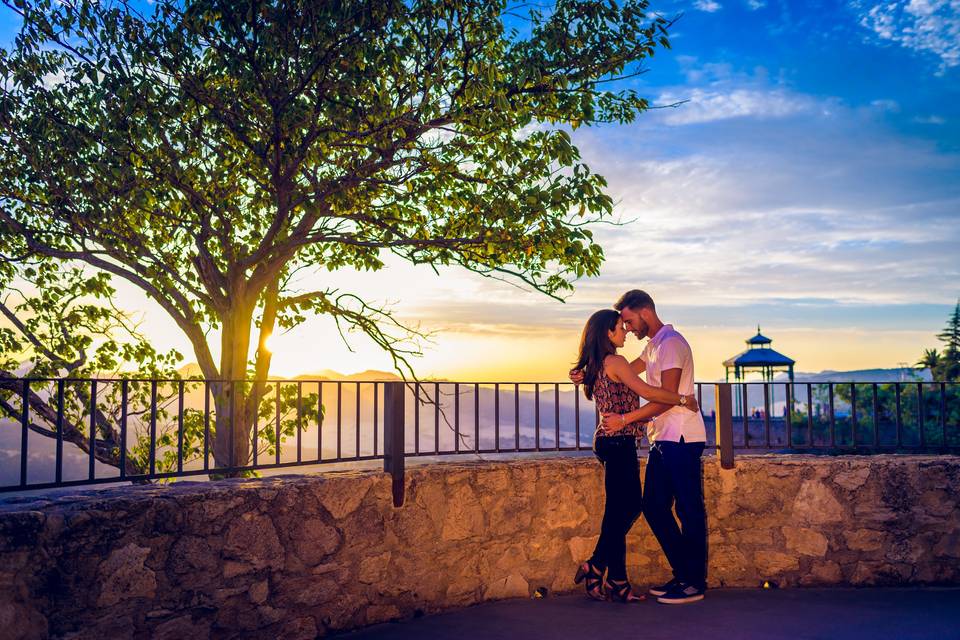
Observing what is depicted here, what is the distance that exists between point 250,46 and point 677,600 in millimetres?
6084

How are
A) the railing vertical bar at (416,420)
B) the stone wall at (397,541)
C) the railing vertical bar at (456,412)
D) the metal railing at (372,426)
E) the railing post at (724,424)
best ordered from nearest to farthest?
the stone wall at (397,541) → the metal railing at (372,426) → the railing vertical bar at (416,420) → the railing vertical bar at (456,412) → the railing post at (724,424)

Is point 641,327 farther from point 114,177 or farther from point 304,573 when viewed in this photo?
point 114,177

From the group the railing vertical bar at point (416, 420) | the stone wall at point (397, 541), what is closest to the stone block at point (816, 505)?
the stone wall at point (397, 541)

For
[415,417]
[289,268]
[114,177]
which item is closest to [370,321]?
[289,268]

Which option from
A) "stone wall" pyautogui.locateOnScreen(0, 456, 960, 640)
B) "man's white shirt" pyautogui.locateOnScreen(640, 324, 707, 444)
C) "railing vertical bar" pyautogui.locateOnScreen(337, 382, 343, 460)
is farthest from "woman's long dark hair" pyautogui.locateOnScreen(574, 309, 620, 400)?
"railing vertical bar" pyautogui.locateOnScreen(337, 382, 343, 460)

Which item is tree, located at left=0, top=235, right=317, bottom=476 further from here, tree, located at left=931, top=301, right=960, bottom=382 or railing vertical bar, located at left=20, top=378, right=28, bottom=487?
tree, located at left=931, top=301, right=960, bottom=382

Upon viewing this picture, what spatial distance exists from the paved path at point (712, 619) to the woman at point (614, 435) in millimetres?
395

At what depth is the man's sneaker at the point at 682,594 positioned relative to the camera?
534 cm

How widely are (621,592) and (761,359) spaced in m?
31.1

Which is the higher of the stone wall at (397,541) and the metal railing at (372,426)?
the metal railing at (372,426)

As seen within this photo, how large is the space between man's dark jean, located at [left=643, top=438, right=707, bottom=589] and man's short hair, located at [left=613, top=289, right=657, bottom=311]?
953 mm

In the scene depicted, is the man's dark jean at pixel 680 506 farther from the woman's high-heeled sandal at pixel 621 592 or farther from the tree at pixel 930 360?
the tree at pixel 930 360

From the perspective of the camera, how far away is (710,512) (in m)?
6.19

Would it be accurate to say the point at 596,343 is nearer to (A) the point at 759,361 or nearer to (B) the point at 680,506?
(B) the point at 680,506
